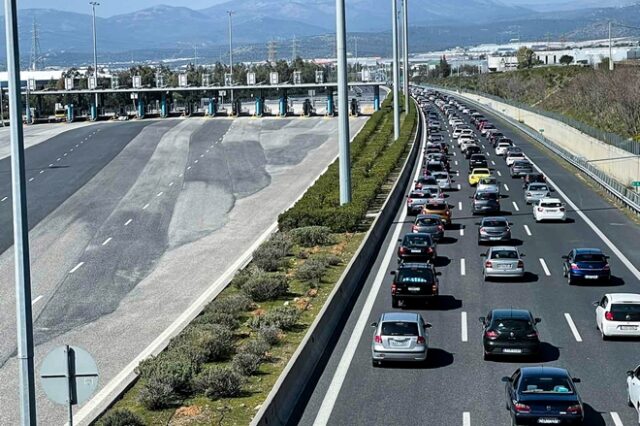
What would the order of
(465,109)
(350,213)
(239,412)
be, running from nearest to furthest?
(239,412) → (350,213) → (465,109)

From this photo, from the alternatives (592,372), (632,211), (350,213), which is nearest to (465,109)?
(632,211)

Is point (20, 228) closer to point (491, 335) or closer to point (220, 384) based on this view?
point (220, 384)

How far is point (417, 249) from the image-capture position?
37.0 metres

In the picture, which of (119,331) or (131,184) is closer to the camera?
(119,331)

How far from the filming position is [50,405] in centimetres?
2366

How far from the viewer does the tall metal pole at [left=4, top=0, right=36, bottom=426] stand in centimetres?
1348

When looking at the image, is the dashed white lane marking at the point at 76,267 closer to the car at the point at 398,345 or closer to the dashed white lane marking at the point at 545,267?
the dashed white lane marking at the point at 545,267

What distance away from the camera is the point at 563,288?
33.4 metres

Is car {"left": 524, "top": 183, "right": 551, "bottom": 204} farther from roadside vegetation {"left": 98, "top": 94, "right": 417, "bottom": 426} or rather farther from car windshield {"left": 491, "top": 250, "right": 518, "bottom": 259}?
car windshield {"left": 491, "top": 250, "right": 518, "bottom": 259}

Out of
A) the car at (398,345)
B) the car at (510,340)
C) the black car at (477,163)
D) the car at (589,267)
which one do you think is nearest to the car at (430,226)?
the car at (589,267)

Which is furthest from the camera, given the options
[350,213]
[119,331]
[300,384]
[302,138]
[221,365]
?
Result: [302,138]

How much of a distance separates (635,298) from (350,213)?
17.8 meters

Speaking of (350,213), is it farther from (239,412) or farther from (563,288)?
(239,412)

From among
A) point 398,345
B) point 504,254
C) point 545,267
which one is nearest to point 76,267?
point 504,254
